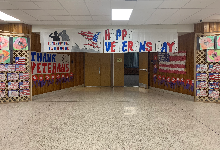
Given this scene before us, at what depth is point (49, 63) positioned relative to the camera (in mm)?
5930

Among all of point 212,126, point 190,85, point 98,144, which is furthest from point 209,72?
point 98,144

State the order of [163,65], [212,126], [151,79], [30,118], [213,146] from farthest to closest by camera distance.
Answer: [151,79] → [163,65] → [30,118] → [212,126] → [213,146]

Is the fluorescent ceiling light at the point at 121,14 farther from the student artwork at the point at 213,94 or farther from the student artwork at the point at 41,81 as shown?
the student artwork at the point at 213,94

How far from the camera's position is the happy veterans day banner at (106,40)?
16.9ft

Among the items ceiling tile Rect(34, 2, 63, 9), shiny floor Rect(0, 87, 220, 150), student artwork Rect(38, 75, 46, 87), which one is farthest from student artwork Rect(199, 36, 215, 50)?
student artwork Rect(38, 75, 46, 87)

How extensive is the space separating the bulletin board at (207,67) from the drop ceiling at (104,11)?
63 centimetres

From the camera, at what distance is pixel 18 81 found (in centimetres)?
491

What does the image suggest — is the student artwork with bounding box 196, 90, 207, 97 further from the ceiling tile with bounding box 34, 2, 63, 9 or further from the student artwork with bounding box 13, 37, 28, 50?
the student artwork with bounding box 13, 37, 28, 50

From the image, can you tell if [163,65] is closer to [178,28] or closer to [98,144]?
[178,28]

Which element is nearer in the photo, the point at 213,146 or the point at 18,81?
the point at 213,146

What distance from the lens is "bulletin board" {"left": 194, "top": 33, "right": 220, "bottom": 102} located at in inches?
189

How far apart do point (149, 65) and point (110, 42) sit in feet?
9.79

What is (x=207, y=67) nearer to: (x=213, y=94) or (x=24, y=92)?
(x=213, y=94)

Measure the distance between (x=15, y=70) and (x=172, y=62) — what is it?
18.1 ft
